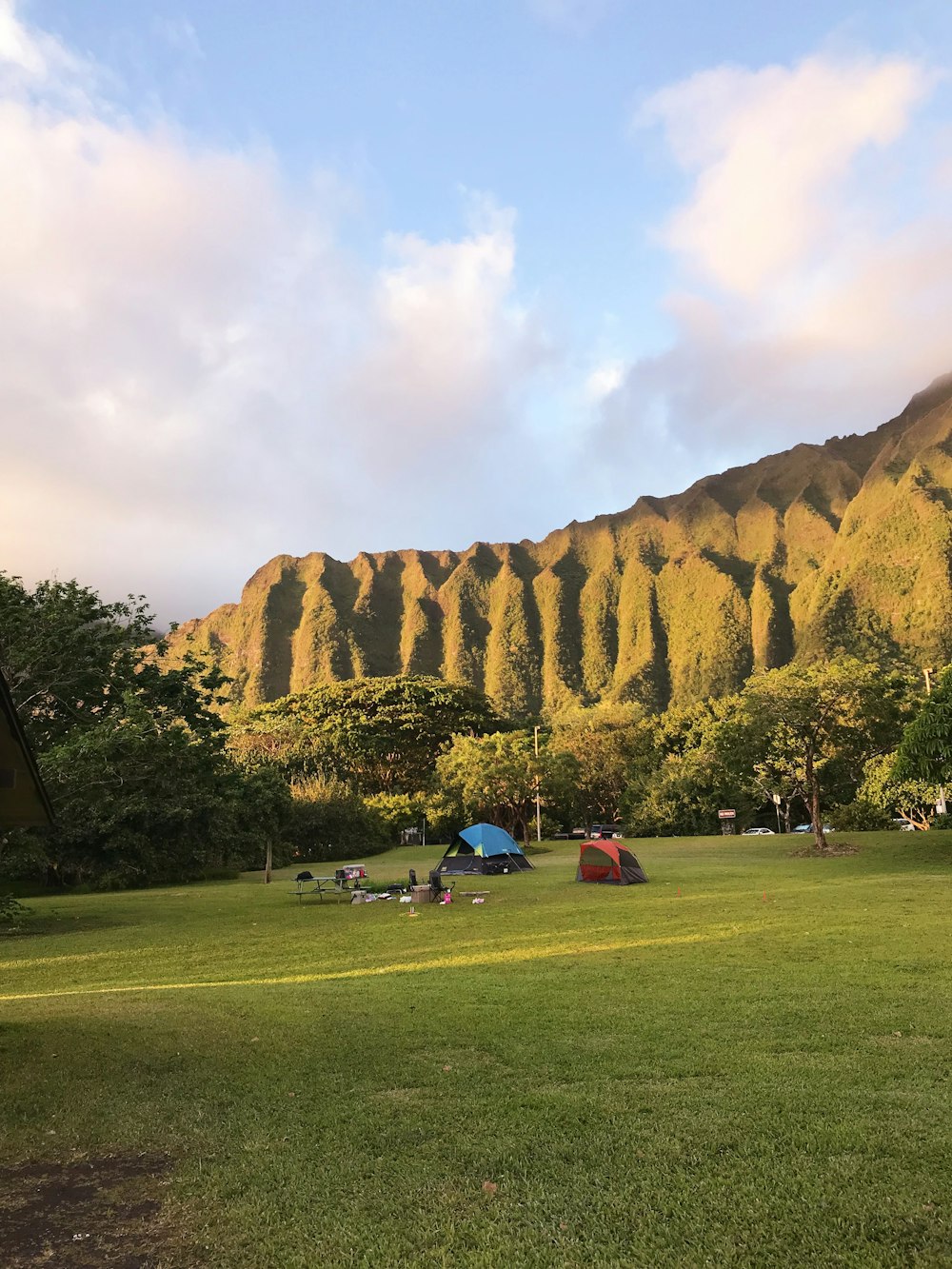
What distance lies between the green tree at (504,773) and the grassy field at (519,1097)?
33654 mm

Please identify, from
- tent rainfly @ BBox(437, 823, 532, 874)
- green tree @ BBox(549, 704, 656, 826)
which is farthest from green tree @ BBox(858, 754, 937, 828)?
tent rainfly @ BBox(437, 823, 532, 874)

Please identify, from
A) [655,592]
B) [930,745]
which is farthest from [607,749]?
[655,592]

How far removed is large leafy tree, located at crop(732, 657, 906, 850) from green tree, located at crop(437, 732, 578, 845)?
16.5m

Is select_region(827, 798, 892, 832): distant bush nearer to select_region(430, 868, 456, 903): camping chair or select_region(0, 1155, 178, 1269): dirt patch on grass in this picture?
select_region(430, 868, 456, 903): camping chair

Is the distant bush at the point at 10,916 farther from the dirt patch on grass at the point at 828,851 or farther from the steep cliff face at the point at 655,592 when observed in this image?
the steep cliff face at the point at 655,592

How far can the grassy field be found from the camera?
4281 mm

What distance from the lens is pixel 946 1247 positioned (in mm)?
3936

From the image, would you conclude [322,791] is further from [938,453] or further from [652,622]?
[938,453]

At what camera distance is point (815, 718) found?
32.4 m

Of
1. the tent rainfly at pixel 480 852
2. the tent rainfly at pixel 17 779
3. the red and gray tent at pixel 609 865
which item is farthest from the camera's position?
the tent rainfly at pixel 480 852

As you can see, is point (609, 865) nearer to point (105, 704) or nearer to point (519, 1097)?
point (105, 704)

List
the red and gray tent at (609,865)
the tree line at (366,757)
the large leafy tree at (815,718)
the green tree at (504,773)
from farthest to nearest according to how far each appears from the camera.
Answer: the green tree at (504,773) → the large leafy tree at (815,718) → the red and gray tent at (609,865) → the tree line at (366,757)

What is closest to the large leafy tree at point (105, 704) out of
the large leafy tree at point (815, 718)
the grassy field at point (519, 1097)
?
the grassy field at point (519, 1097)

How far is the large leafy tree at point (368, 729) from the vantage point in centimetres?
6669
